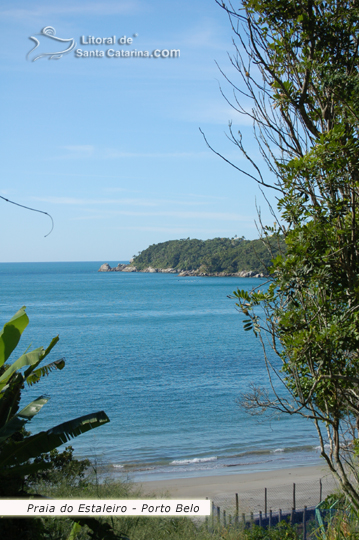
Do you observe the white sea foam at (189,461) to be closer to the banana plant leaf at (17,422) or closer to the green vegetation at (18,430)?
the green vegetation at (18,430)

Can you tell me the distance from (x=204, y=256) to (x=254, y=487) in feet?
463

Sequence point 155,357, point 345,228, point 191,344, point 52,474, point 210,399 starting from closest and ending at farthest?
1. point 345,228
2. point 52,474
3. point 210,399
4. point 155,357
5. point 191,344

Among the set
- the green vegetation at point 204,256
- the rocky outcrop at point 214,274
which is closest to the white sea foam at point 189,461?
the green vegetation at point 204,256

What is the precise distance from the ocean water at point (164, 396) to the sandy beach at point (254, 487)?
1008 millimetres

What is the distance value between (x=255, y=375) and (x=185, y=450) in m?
14.3

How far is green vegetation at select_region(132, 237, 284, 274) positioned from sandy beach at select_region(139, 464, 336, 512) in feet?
332

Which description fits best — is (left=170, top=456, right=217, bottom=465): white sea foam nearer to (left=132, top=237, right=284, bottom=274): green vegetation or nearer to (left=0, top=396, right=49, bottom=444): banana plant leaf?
(left=0, top=396, right=49, bottom=444): banana plant leaf

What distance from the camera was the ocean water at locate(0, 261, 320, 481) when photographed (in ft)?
75.3

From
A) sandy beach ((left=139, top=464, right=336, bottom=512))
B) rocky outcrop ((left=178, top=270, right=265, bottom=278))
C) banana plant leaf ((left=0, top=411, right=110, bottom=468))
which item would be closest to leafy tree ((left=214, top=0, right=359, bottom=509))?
banana plant leaf ((left=0, top=411, right=110, bottom=468))

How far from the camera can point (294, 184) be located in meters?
4.10

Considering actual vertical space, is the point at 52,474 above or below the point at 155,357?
above

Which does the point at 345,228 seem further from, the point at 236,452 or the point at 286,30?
the point at 236,452

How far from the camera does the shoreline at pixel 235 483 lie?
1819 centimetres

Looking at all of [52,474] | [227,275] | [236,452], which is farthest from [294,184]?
[227,275]
